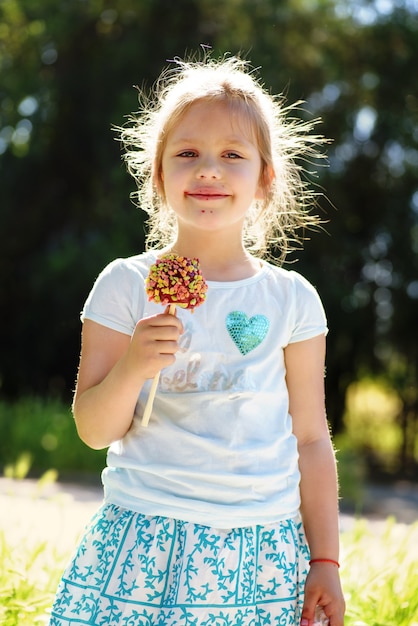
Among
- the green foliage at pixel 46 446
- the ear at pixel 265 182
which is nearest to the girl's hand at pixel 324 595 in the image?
the ear at pixel 265 182

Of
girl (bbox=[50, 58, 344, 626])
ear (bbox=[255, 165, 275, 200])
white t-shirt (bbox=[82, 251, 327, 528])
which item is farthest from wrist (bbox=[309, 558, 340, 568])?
ear (bbox=[255, 165, 275, 200])

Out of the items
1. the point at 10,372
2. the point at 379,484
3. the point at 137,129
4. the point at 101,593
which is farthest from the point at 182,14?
the point at 101,593

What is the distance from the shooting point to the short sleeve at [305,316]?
1991 millimetres

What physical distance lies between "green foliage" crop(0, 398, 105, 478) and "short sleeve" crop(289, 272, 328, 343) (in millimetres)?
6048

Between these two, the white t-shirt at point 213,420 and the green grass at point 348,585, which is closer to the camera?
the white t-shirt at point 213,420

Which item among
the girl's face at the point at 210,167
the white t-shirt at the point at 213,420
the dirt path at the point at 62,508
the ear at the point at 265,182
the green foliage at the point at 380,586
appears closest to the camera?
the white t-shirt at the point at 213,420

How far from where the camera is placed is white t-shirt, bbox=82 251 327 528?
1.82 m

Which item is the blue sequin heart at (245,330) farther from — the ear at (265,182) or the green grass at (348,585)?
the green grass at (348,585)

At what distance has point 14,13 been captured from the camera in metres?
11.5

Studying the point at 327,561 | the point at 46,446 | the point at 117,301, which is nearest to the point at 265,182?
the point at 117,301

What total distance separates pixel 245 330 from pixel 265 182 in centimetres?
44

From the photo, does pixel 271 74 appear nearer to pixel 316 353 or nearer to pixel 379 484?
pixel 379 484

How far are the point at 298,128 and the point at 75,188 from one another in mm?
A: 9762

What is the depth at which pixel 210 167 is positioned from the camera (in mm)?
1904
